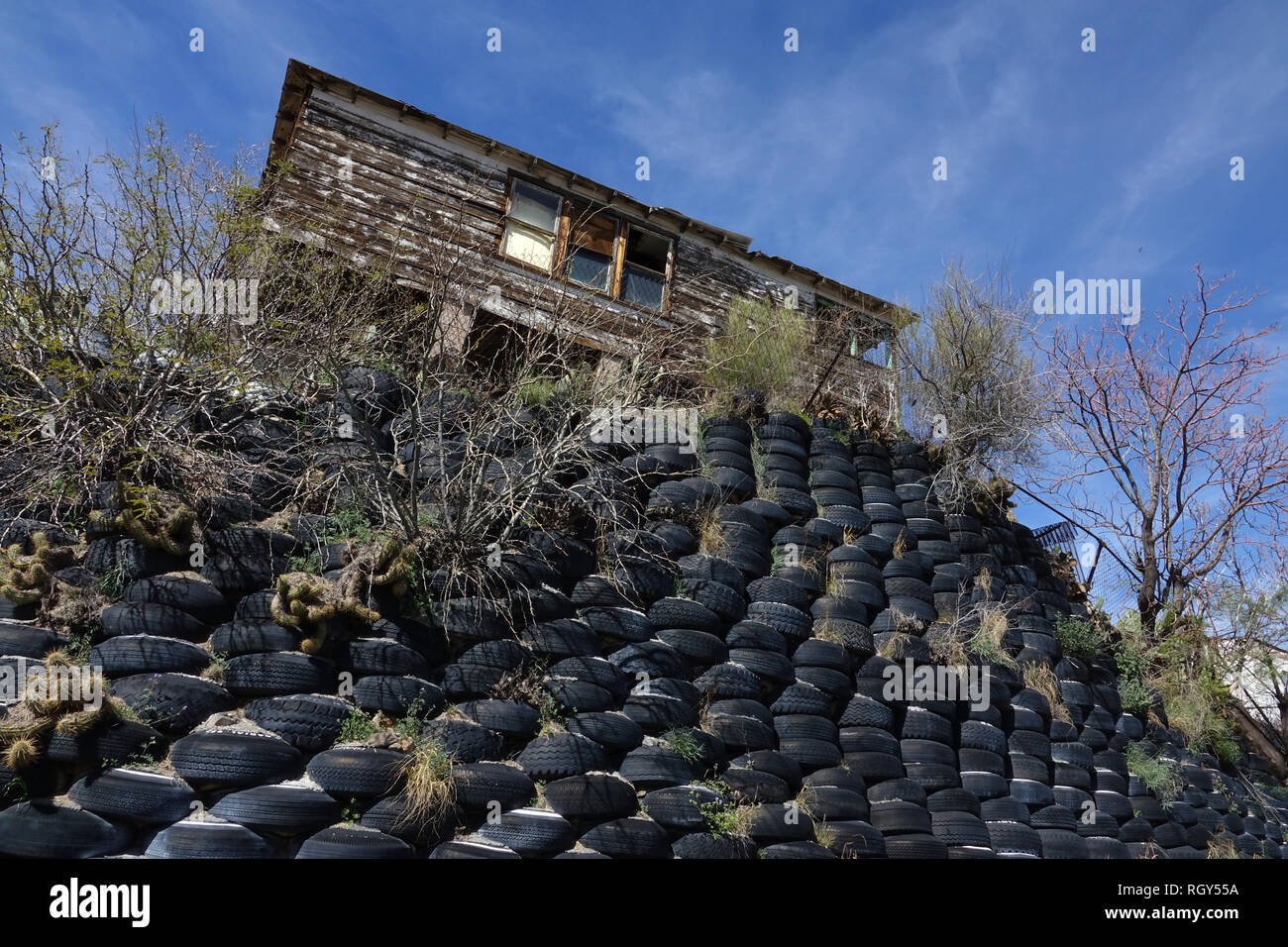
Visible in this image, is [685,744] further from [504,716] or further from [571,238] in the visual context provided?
[571,238]

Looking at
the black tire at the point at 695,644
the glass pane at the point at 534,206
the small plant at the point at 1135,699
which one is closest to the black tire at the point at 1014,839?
the black tire at the point at 695,644

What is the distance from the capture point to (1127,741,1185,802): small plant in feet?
24.7

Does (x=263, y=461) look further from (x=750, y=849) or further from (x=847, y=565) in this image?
(x=847, y=565)

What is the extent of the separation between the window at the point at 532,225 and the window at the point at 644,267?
1135mm

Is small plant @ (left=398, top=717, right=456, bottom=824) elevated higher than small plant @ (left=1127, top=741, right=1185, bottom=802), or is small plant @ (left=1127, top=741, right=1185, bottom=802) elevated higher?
small plant @ (left=398, top=717, right=456, bottom=824)

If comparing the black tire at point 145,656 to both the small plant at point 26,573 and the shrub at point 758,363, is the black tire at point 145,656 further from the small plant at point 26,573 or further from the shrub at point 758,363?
the shrub at point 758,363

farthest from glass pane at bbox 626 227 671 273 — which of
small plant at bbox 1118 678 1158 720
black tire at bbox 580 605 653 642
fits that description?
small plant at bbox 1118 678 1158 720

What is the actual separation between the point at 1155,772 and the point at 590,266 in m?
8.97

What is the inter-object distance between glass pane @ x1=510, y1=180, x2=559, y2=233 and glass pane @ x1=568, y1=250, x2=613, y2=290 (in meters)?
0.55

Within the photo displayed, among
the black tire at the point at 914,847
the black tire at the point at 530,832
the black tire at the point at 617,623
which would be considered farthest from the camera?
the black tire at the point at 617,623

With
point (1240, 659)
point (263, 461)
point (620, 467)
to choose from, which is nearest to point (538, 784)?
point (620, 467)

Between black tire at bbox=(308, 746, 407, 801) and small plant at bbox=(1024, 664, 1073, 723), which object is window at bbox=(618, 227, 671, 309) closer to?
small plant at bbox=(1024, 664, 1073, 723)

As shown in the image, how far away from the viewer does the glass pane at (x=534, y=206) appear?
426 inches

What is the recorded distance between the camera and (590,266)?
1120 centimetres
